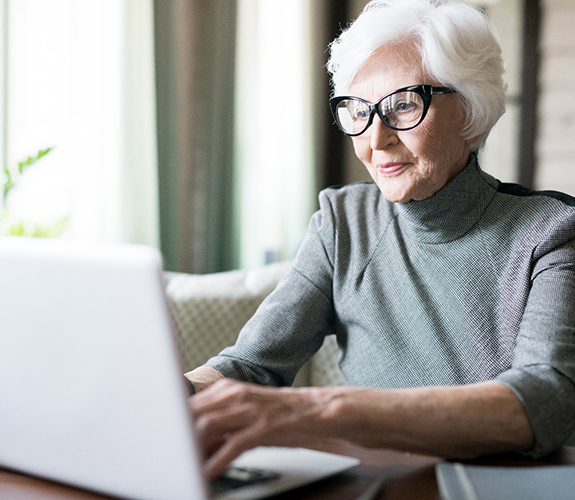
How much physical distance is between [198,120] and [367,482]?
2.51 meters

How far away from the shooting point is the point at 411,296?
4.07 ft

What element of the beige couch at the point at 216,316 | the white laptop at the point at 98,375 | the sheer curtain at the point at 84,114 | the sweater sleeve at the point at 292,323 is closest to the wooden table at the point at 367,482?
the white laptop at the point at 98,375

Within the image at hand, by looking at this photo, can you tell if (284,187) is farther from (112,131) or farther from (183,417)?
(183,417)

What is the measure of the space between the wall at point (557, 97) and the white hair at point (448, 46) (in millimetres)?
2681

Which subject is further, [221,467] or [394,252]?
[394,252]

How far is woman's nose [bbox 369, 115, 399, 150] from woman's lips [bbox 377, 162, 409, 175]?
0.11ft

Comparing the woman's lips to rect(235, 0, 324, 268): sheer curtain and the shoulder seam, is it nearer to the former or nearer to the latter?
the shoulder seam

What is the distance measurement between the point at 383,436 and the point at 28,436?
0.38m

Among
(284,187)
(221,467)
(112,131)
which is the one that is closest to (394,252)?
(221,467)

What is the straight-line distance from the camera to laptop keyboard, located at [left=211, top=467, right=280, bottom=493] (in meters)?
0.69

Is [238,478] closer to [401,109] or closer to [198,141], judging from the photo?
[401,109]

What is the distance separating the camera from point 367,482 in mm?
731

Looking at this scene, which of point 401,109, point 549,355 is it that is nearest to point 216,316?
point 401,109

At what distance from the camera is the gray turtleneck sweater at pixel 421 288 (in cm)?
114
